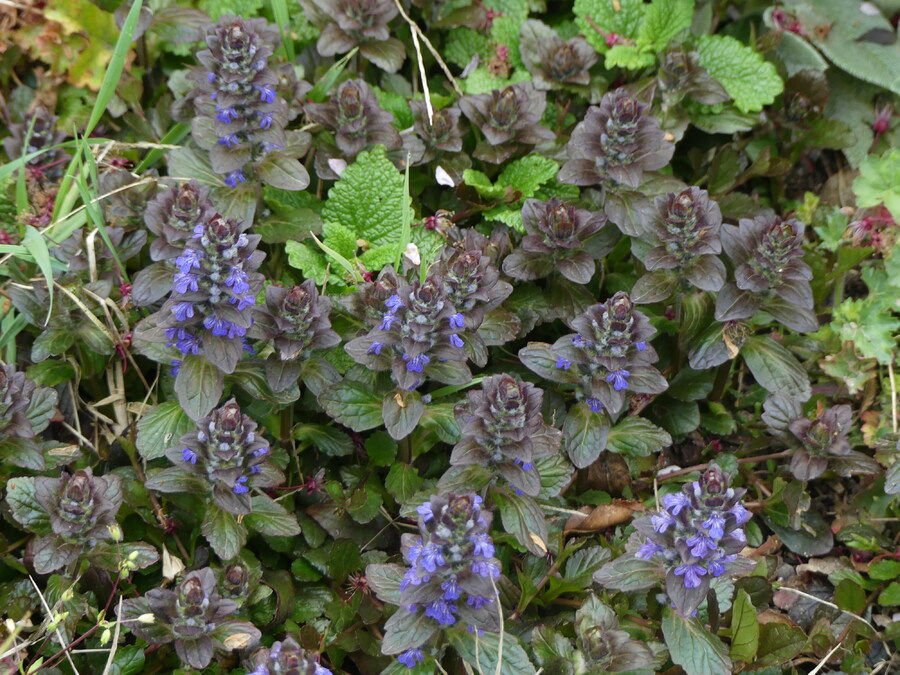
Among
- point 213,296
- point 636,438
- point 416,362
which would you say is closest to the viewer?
point 213,296

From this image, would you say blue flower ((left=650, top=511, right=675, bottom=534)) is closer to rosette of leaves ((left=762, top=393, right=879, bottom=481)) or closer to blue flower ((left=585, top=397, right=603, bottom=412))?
blue flower ((left=585, top=397, right=603, bottom=412))

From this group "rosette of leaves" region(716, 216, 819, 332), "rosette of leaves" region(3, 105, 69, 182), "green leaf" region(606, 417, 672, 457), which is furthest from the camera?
"rosette of leaves" region(3, 105, 69, 182)

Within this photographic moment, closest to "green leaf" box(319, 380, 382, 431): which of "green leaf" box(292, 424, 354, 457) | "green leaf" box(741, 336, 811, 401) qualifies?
"green leaf" box(292, 424, 354, 457)

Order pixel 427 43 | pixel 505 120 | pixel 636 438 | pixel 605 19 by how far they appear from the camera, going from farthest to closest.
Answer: pixel 605 19 → pixel 427 43 → pixel 505 120 → pixel 636 438

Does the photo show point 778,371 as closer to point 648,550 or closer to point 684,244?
point 684,244

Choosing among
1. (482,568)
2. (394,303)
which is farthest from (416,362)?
(482,568)

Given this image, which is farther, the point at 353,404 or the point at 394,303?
the point at 353,404

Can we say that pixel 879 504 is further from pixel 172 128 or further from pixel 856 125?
pixel 172 128

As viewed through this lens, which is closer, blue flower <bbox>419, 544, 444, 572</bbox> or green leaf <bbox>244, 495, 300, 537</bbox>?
blue flower <bbox>419, 544, 444, 572</bbox>
